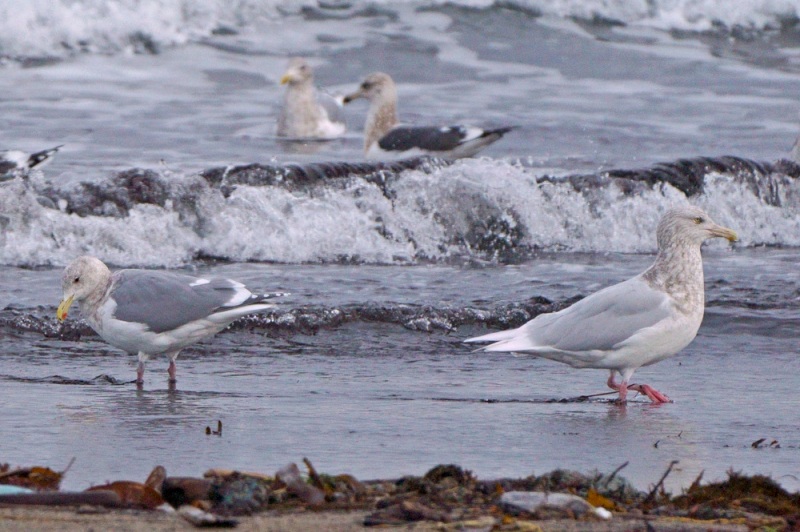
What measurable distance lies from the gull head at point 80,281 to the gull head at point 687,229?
280 centimetres

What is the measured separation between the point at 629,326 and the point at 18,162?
22.5 feet

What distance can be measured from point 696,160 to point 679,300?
6558 millimetres

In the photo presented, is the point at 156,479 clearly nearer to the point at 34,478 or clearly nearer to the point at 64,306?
the point at 34,478

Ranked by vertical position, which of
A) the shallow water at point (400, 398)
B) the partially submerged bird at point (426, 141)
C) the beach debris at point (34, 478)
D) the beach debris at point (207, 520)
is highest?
the partially submerged bird at point (426, 141)

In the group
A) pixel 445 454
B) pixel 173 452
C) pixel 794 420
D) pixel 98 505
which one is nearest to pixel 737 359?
pixel 794 420

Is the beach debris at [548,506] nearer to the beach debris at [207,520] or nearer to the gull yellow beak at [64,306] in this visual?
the beach debris at [207,520]

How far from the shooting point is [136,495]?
3777 mm

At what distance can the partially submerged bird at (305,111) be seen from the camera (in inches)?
608

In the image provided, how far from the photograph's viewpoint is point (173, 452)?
471 centimetres

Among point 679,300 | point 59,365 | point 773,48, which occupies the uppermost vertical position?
point 773,48

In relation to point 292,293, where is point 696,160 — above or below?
above

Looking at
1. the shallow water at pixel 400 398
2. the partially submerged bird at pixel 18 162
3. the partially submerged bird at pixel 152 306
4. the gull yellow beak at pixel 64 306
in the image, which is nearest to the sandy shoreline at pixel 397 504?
the shallow water at pixel 400 398

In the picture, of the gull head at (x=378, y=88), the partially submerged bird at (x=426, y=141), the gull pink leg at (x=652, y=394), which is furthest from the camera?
the gull head at (x=378, y=88)

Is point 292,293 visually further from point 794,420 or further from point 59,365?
point 794,420
